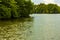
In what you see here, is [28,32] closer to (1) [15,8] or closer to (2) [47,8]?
(1) [15,8]

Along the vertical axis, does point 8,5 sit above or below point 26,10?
above

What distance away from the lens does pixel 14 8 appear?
2143 inches

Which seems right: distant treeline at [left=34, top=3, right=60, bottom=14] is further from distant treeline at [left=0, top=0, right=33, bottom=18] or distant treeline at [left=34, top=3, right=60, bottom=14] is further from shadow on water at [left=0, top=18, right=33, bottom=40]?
shadow on water at [left=0, top=18, right=33, bottom=40]

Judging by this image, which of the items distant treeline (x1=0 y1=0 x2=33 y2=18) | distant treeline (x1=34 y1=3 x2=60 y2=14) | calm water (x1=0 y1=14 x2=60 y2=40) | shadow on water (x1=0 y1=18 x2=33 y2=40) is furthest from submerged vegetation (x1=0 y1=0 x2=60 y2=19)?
distant treeline (x1=34 y1=3 x2=60 y2=14)

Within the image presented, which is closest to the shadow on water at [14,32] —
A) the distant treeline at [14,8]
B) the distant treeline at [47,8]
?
the distant treeline at [14,8]

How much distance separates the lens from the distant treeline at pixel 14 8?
48487mm

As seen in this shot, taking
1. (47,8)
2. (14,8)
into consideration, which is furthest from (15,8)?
(47,8)

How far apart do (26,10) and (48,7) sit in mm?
103346

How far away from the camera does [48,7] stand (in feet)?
547

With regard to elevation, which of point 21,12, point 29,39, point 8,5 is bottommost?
point 21,12

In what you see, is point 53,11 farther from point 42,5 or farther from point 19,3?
point 19,3

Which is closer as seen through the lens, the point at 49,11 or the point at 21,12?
the point at 21,12

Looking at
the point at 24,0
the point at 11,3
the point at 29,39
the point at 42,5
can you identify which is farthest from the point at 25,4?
the point at 42,5

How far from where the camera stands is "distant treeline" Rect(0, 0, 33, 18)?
4849 centimetres
